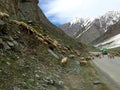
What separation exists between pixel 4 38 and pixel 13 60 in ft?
4.69

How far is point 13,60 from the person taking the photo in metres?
15.3

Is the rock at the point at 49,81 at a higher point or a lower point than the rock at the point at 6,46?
lower

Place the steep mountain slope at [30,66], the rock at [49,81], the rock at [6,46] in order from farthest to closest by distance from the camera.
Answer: the rock at [6,46] < the rock at [49,81] < the steep mountain slope at [30,66]

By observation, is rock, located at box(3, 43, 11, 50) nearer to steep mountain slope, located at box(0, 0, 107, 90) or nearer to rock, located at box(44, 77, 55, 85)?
steep mountain slope, located at box(0, 0, 107, 90)

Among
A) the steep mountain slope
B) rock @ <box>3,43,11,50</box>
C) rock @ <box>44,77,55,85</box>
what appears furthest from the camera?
rock @ <box>3,43,11,50</box>

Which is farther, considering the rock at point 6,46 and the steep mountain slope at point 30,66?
the rock at point 6,46

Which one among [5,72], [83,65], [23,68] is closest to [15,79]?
[5,72]

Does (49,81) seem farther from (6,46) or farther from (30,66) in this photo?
(6,46)

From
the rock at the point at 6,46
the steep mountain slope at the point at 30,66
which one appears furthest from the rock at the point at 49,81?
the rock at the point at 6,46

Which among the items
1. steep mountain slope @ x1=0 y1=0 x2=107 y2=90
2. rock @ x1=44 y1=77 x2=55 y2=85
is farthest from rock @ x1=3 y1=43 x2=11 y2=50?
rock @ x1=44 y1=77 x2=55 y2=85

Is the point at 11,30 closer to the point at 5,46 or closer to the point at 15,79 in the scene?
the point at 5,46

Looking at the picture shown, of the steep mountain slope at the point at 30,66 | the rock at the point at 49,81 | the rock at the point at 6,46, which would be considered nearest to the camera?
the steep mountain slope at the point at 30,66

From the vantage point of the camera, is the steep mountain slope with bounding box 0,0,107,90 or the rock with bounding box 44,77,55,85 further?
the rock with bounding box 44,77,55,85

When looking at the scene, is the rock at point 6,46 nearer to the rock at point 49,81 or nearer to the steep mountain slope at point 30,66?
the steep mountain slope at point 30,66
